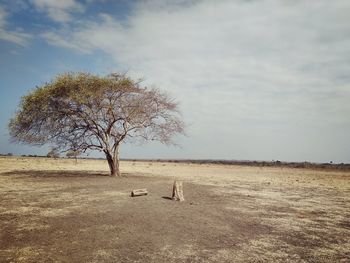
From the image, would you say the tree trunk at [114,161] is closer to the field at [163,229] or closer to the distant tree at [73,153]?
the distant tree at [73,153]

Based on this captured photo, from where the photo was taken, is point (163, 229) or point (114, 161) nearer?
point (163, 229)

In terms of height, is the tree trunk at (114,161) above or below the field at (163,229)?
above

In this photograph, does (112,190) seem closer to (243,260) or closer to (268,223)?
(268,223)

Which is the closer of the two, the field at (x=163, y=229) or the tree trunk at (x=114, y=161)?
the field at (x=163, y=229)

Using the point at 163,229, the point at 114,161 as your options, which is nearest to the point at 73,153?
the point at 114,161

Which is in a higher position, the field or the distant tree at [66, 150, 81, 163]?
the distant tree at [66, 150, 81, 163]

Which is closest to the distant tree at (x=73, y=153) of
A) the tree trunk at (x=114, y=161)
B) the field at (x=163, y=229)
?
the tree trunk at (x=114, y=161)

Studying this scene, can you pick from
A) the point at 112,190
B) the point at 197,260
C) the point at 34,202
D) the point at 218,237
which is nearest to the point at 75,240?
the point at 197,260

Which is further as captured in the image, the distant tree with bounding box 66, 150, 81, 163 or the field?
the distant tree with bounding box 66, 150, 81, 163

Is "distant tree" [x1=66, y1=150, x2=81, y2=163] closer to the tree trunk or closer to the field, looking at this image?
the tree trunk

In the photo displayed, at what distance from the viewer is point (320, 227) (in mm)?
14039

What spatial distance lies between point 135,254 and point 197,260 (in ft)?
5.57

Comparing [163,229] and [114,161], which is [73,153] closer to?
[114,161]

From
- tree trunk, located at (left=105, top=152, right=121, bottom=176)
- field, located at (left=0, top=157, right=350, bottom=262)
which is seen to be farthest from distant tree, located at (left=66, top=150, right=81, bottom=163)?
field, located at (left=0, top=157, right=350, bottom=262)
